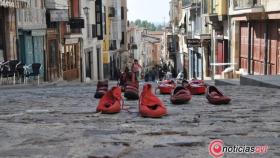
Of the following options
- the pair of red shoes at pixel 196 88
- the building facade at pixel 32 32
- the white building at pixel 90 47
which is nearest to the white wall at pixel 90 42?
the white building at pixel 90 47

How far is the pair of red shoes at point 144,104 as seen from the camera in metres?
7.04

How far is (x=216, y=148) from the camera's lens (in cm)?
473

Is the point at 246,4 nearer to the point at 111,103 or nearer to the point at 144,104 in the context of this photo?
the point at 111,103

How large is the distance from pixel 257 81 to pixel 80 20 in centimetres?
2064

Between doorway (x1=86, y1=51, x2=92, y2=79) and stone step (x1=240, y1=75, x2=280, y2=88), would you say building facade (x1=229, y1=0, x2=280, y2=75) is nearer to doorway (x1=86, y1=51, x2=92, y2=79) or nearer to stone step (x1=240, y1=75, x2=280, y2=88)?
stone step (x1=240, y1=75, x2=280, y2=88)

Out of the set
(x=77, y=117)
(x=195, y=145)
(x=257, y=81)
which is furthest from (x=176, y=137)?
(x=257, y=81)

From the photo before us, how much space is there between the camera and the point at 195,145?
16.3 feet

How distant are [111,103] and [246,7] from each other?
57.1ft

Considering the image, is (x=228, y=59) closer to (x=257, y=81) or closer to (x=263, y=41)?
(x=263, y=41)

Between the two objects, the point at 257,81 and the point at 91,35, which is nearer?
the point at 257,81

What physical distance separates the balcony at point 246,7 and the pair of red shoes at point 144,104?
15.6 meters

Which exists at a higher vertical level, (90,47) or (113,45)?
(113,45)

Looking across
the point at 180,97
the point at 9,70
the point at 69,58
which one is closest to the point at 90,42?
the point at 69,58

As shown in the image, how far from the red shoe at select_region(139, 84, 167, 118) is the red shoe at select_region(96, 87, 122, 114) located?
0.42 metres
